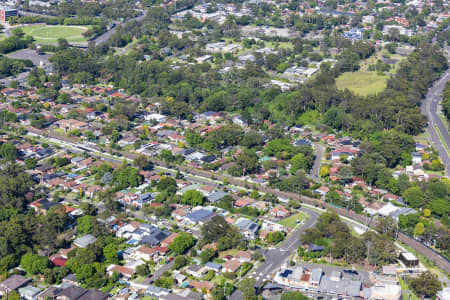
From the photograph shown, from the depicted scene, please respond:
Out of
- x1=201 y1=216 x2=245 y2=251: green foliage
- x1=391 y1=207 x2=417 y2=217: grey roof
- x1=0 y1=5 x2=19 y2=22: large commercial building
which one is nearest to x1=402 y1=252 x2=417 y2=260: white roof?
x1=391 y1=207 x2=417 y2=217: grey roof

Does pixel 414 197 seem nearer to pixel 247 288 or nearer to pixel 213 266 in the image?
pixel 213 266

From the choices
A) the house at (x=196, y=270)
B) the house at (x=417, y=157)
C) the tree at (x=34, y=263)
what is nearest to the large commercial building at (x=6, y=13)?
the tree at (x=34, y=263)

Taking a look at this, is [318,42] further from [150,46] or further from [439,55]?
[150,46]

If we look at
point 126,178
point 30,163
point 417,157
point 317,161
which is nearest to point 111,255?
point 126,178

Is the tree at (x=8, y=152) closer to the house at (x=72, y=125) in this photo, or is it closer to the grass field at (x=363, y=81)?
the house at (x=72, y=125)

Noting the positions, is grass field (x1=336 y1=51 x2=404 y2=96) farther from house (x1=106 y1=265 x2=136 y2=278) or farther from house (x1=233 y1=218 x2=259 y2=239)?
house (x1=106 y1=265 x2=136 y2=278)

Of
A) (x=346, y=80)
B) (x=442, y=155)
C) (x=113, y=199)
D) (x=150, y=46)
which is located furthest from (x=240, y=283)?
(x=150, y=46)

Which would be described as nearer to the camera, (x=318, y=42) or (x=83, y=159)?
(x=83, y=159)
